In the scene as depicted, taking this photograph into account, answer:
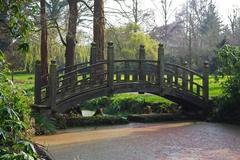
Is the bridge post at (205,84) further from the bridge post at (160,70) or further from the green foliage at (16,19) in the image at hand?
the green foliage at (16,19)

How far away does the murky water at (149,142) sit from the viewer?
9.62m

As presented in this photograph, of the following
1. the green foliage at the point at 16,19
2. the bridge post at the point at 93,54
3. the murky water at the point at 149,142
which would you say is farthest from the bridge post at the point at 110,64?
the green foliage at the point at 16,19

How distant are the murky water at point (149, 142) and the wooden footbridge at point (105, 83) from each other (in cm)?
126

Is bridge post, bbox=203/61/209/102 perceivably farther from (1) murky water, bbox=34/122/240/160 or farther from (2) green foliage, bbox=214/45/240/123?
(1) murky water, bbox=34/122/240/160

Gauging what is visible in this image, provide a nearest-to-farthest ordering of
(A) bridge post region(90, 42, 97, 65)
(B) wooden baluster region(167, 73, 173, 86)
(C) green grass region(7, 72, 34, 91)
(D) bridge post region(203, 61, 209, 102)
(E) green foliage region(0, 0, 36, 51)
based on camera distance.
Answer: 1. (E) green foliage region(0, 0, 36, 51)
2. (A) bridge post region(90, 42, 97, 65)
3. (B) wooden baluster region(167, 73, 173, 86)
4. (D) bridge post region(203, 61, 209, 102)
5. (C) green grass region(7, 72, 34, 91)

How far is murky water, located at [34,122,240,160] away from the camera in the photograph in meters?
9.62

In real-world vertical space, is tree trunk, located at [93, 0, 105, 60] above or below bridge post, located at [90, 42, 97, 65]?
above

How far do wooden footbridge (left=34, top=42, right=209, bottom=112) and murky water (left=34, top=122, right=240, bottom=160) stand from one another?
1.26 metres

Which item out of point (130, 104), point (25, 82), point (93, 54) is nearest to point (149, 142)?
point (93, 54)

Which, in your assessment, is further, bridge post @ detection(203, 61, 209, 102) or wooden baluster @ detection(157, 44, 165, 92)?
bridge post @ detection(203, 61, 209, 102)

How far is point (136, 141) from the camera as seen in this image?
1189 centimetres

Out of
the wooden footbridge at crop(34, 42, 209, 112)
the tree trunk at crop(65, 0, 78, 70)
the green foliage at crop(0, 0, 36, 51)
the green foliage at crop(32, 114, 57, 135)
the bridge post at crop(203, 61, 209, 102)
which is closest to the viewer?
the green foliage at crop(0, 0, 36, 51)

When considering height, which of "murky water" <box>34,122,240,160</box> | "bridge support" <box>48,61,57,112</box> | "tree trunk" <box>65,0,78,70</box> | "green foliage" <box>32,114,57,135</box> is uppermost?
"tree trunk" <box>65,0,78,70</box>

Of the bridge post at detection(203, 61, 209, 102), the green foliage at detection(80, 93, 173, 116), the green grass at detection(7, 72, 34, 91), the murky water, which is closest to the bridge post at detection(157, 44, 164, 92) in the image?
the murky water
